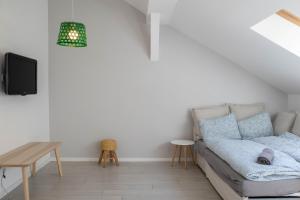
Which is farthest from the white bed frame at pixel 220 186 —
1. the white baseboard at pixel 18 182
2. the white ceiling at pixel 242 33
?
the white baseboard at pixel 18 182

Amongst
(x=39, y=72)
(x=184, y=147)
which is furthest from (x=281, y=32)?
(x=39, y=72)

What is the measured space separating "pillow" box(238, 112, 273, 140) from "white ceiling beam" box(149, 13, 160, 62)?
5.85 feet

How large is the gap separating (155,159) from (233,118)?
1493 millimetres

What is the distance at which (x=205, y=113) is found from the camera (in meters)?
4.68

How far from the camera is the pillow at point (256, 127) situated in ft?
14.6

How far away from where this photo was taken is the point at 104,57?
478 cm

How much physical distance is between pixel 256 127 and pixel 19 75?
3.52m

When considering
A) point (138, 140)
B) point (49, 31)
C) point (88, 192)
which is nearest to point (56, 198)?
point (88, 192)

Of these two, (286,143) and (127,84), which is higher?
(127,84)

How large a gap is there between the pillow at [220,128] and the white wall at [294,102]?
3.67 ft

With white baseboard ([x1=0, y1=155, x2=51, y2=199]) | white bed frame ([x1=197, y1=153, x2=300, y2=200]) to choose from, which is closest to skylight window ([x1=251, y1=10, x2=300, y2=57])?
white bed frame ([x1=197, y1=153, x2=300, y2=200])

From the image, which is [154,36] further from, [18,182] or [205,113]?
[18,182]

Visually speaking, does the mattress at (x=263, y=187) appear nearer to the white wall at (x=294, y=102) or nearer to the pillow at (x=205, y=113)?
the pillow at (x=205, y=113)

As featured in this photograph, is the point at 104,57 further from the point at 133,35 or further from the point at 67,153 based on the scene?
the point at 67,153
